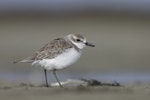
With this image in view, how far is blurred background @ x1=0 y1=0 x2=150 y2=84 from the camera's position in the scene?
→ 52.7ft

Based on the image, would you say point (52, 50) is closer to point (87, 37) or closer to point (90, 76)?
point (90, 76)

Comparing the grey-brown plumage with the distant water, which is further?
the distant water

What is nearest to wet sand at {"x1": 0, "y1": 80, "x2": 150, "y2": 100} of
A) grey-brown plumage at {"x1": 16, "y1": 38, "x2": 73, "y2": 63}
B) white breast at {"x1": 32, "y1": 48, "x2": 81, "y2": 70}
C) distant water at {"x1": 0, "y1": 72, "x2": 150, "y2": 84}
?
white breast at {"x1": 32, "y1": 48, "x2": 81, "y2": 70}

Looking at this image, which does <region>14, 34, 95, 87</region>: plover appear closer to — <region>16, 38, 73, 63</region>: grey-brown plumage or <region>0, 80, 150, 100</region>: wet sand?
<region>16, 38, 73, 63</region>: grey-brown plumage

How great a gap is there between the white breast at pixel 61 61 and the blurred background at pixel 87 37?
65.6 inches

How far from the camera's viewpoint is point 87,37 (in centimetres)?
2131

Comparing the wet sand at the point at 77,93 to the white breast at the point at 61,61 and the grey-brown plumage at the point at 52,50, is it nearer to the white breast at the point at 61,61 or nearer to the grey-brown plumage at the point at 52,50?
the white breast at the point at 61,61

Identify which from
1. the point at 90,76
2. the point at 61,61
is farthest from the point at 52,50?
the point at 90,76

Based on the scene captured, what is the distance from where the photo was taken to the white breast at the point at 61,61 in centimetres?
1140

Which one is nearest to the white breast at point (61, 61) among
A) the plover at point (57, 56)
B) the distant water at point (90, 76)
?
the plover at point (57, 56)

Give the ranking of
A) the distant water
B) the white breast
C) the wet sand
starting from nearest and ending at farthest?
the wet sand → the white breast → the distant water

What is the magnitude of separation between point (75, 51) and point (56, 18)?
13683 mm

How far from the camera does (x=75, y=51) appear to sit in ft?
37.9

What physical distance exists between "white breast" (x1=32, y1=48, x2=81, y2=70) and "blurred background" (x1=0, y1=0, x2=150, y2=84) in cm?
167
